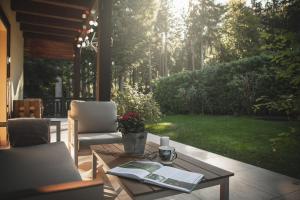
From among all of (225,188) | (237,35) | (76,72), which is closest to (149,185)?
(225,188)

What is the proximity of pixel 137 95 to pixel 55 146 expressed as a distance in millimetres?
4467

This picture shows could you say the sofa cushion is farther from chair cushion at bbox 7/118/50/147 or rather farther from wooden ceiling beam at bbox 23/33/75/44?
wooden ceiling beam at bbox 23/33/75/44

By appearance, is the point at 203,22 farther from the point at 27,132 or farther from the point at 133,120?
the point at 133,120

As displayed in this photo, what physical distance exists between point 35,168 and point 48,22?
5367mm

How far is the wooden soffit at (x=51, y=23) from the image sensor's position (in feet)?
17.5

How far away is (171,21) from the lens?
27.3 meters

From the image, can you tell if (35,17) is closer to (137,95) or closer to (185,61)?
(137,95)

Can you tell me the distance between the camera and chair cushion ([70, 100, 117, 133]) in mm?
3764

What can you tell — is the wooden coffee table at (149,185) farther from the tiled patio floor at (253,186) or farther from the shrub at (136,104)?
the shrub at (136,104)

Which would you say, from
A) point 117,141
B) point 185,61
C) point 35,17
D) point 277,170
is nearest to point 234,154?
point 277,170

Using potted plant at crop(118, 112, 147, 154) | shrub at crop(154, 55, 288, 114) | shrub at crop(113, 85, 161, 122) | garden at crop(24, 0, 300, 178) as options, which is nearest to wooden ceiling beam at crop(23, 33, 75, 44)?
garden at crop(24, 0, 300, 178)

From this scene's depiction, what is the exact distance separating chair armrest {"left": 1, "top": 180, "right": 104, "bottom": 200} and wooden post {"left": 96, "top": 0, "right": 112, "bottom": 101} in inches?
148

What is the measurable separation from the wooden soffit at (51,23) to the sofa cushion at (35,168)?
11.4 ft

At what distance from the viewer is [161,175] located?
1.66 m
